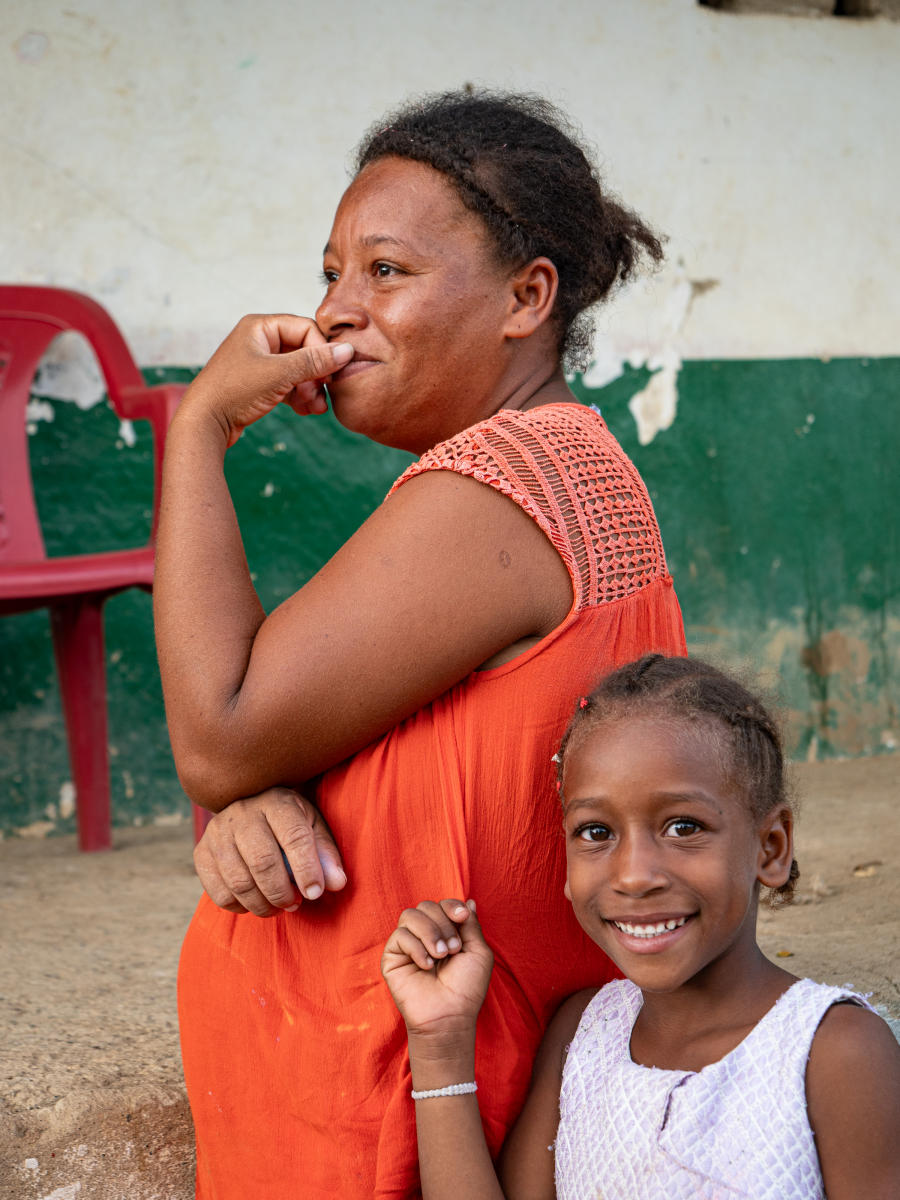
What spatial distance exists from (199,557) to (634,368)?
9.72 feet

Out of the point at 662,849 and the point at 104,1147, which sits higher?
the point at 662,849

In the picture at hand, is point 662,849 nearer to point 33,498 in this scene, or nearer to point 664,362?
point 33,498

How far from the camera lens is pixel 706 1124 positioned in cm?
132

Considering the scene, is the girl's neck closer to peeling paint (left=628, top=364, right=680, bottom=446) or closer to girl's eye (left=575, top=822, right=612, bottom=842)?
girl's eye (left=575, top=822, right=612, bottom=842)

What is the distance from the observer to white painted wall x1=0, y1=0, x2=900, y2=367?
11.7 feet

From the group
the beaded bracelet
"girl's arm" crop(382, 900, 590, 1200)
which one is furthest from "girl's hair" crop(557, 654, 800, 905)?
the beaded bracelet

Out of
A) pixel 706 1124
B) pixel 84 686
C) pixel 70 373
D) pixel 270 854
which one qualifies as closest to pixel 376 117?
pixel 70 373

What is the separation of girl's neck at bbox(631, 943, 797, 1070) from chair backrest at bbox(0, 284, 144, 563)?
7.66 feet

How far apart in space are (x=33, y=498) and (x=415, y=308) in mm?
2153

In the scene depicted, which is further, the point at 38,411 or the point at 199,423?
the point at 38,411

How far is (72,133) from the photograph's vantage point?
3549 millimetres

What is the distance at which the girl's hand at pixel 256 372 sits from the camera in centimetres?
159

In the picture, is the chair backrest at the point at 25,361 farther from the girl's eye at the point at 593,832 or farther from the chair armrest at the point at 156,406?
the girl's eye at the point at 593,832

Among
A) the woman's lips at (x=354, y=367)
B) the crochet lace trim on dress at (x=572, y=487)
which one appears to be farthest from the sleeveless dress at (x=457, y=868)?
the woman's lips at (x=354, y=367)
